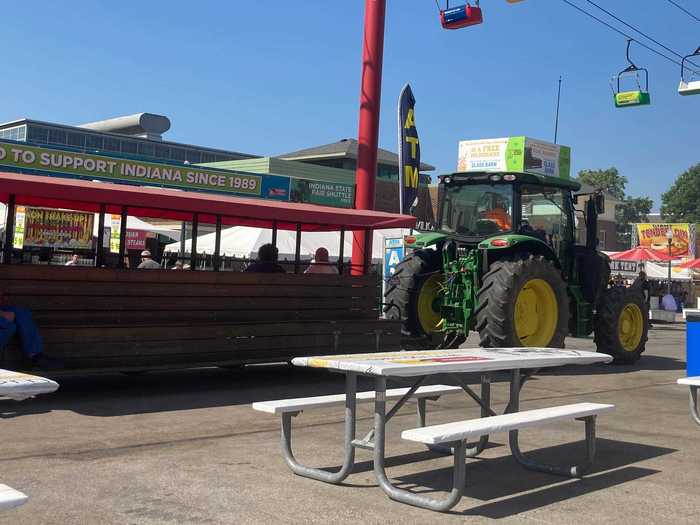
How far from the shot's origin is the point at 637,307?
1338cm

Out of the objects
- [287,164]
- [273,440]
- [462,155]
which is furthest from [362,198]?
[462,155]

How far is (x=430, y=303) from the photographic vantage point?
42.2 feet

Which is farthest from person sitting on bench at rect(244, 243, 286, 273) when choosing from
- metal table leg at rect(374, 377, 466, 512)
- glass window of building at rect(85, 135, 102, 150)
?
glass window of building at rect(85, 135, 102, 150)

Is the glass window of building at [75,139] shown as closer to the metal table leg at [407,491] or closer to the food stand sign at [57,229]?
the food stand sign at [57,229]

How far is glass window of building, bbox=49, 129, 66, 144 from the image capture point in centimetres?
6762

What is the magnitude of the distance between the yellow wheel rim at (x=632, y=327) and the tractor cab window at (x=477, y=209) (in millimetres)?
2732

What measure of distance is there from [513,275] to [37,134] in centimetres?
6203

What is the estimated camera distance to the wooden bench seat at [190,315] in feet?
27.1

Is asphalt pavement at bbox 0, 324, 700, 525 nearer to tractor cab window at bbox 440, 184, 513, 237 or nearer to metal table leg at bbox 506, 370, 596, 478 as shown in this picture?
metal table leg at bbox 506, 370, 596, 478

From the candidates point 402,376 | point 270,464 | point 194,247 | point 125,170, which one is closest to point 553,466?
point 402,376

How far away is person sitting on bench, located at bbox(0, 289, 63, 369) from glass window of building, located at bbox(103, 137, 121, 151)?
213 feet

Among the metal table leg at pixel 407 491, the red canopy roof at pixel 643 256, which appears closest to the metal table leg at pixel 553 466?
the metal table leg at pixel 407 491

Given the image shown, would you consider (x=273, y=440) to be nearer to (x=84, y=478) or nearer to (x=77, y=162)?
(x=84, y=478)

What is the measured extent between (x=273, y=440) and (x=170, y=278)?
3151mm
